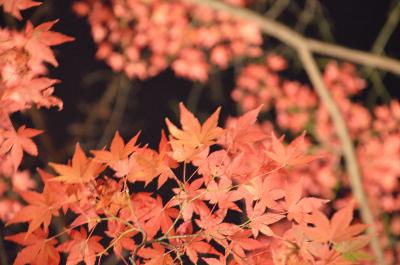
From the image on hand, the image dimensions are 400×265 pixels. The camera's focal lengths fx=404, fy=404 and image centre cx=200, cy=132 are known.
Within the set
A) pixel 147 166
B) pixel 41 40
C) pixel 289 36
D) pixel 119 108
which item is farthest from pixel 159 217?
pixel 119 108

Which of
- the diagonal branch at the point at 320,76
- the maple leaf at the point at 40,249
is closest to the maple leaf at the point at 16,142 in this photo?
the maple leaf at the point at 40,249

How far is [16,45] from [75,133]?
5.32 meters

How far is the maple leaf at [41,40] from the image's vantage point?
186cm

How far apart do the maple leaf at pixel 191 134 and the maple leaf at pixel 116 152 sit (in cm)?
18

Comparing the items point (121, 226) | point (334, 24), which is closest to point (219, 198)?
point (121, 226)

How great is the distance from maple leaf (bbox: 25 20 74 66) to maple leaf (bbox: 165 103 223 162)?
655 mm

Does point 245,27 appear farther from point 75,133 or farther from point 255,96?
point 75,133

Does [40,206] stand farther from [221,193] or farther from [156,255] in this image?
[221,193]

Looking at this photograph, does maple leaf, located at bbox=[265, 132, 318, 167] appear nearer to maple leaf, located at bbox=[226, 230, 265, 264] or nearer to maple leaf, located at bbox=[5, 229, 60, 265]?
maple leaf, located at bbox=[226, 230, 265, 264]

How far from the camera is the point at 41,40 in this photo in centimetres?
191

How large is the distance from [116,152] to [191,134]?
0.34 meters

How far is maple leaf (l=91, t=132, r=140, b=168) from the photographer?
1.72 metres

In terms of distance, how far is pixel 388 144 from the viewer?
7.13m

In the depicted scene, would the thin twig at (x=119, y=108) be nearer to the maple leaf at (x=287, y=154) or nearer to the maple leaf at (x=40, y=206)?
the maple leaf at (x=40, y=206)
